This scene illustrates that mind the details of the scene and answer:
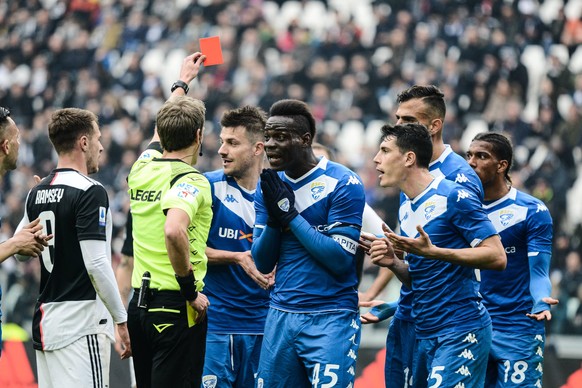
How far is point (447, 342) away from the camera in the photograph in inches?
264

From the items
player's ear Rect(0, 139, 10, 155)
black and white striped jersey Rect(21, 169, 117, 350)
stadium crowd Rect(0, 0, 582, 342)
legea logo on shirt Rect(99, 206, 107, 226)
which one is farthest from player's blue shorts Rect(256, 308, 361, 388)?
stadium crowd Rect(0, 0, 582, 342)

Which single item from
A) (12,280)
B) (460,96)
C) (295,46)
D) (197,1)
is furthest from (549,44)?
(12,280)

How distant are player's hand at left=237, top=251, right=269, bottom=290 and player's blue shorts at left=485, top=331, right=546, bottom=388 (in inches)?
80.2

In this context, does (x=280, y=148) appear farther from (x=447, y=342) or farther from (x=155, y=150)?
(x=447, y=342)

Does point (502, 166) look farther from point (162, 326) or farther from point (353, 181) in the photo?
point (162, 326)

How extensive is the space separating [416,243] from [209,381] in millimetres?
2137

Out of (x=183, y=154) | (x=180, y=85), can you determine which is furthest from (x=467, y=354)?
(x=180, y=85)

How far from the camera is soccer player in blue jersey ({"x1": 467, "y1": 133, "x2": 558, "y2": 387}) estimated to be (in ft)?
25.2

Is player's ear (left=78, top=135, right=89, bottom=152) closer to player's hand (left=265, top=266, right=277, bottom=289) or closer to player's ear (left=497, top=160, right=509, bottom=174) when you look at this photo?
player's hand (left=265, top=266, right=277, bottom=289)

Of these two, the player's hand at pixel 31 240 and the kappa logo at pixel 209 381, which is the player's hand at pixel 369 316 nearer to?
the kappa logo at pixel 209 381

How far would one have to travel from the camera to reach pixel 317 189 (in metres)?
6.66

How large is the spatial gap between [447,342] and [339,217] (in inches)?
46.3

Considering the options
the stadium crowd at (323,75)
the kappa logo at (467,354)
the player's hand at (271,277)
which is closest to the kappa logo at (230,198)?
the player's hand at (271,277)

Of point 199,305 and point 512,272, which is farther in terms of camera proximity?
point 512,272
